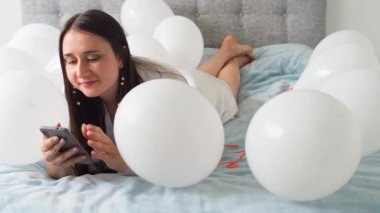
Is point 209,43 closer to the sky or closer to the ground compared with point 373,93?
closer to the ground

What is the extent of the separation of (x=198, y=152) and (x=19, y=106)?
1.31 ft

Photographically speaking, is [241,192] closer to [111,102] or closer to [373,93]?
[373,93]

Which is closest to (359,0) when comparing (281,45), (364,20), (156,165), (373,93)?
A: (364,20)

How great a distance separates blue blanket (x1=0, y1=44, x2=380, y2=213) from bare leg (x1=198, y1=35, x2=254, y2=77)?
2.54 ft

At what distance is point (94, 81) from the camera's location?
1.07m

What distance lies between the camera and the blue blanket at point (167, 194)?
0.85m

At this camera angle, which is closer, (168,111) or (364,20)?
(168,111)

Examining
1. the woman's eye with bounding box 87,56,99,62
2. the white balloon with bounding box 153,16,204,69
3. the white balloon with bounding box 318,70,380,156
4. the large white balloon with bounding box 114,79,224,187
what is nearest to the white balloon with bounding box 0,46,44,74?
the woman's eye with bounding box 87,56,99,62

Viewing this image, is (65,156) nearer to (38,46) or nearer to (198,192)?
(198,192)

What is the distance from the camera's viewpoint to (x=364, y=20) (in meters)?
2.03

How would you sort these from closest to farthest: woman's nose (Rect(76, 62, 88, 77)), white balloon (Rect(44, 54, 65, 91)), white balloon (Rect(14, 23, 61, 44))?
woman's nose (Rect(76, 62, 88, 77)) < white balloon (Rect(44, 54, 65, 91)) < white balloon (Rect(14, 23, 61, 44))

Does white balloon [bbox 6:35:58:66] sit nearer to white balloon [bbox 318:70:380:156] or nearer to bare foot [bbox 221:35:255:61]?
bare foot [bbox 221:35:255:61]

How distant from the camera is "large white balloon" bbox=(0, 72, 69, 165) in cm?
93

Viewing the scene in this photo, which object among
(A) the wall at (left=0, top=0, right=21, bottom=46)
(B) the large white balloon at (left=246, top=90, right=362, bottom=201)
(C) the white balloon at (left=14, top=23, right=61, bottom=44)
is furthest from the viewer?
(A) the wall at (left=0, top=0, right=21, bottom=46)
